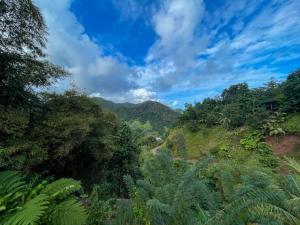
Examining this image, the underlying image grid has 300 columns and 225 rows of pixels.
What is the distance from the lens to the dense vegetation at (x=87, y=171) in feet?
6.84

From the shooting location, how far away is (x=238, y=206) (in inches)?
75.5

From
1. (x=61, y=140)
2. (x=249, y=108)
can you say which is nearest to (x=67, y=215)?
(x=61, y=140)

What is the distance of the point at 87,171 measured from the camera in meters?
7.71

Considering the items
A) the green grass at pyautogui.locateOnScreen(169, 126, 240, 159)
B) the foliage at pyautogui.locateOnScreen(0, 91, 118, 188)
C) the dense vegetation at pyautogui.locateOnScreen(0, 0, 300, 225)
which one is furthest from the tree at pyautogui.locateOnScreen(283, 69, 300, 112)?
the foliage at pyautogui.locateOnScreen(0, 91, 118, 188)

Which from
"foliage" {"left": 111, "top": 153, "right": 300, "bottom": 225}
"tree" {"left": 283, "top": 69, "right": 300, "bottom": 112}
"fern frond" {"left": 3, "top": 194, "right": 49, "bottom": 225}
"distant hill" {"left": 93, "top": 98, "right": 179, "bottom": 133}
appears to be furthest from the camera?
"distant hill" {"left": 93, "top": 98, "right": 179, "bottom": 133}

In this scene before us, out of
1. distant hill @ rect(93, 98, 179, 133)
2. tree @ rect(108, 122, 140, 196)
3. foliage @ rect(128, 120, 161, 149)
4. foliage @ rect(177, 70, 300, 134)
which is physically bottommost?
tree @ rect(108, 122, 140, 196)

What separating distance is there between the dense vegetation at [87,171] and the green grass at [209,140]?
532 inches

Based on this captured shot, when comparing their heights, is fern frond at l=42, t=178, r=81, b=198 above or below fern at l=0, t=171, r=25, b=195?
below

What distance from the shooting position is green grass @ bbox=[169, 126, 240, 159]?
78.4 ft

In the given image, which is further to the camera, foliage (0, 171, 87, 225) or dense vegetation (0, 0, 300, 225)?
dense vegetation (0, 0, 300, 225)

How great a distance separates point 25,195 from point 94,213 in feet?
2.71

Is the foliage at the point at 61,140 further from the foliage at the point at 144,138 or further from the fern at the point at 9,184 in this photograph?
the foliage at the point at 144,138

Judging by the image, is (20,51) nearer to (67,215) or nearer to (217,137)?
(67,215)

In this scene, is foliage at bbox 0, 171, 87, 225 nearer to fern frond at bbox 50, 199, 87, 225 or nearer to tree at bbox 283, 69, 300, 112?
fern frond at bbox 50, 199, 87, 225
